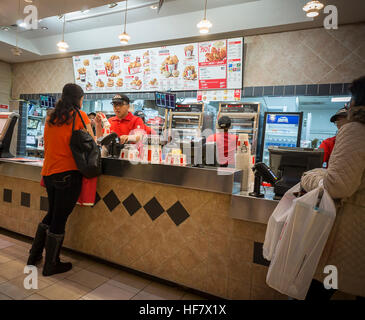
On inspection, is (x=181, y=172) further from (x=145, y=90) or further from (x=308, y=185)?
(x=145, y=90)

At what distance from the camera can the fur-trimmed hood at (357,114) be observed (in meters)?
1.20

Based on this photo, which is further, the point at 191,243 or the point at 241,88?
the point at 241,88

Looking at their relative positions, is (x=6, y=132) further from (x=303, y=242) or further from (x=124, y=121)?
(x=303, y=242)

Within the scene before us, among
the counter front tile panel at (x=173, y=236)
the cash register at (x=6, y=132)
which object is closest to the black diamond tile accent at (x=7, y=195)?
the cash register at (x=6, y=132)

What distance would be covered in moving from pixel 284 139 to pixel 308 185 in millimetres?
3305

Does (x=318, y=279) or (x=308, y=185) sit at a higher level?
(x=308, y=185)

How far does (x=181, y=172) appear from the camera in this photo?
2.13 meters

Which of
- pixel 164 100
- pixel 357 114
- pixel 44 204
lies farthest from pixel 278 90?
pixel 44 204

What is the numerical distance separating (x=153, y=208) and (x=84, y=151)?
0.77m

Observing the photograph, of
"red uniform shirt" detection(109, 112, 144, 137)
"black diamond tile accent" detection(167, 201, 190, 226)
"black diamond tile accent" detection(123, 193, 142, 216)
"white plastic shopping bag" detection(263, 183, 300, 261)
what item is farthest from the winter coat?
"red uniform shirt" detection(109, 112, 144, 137)

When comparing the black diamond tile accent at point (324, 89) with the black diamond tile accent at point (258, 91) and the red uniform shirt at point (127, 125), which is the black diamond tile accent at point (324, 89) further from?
the red uniform shirt at point (127, 125)

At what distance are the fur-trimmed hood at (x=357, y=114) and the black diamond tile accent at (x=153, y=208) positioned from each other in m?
1.55
